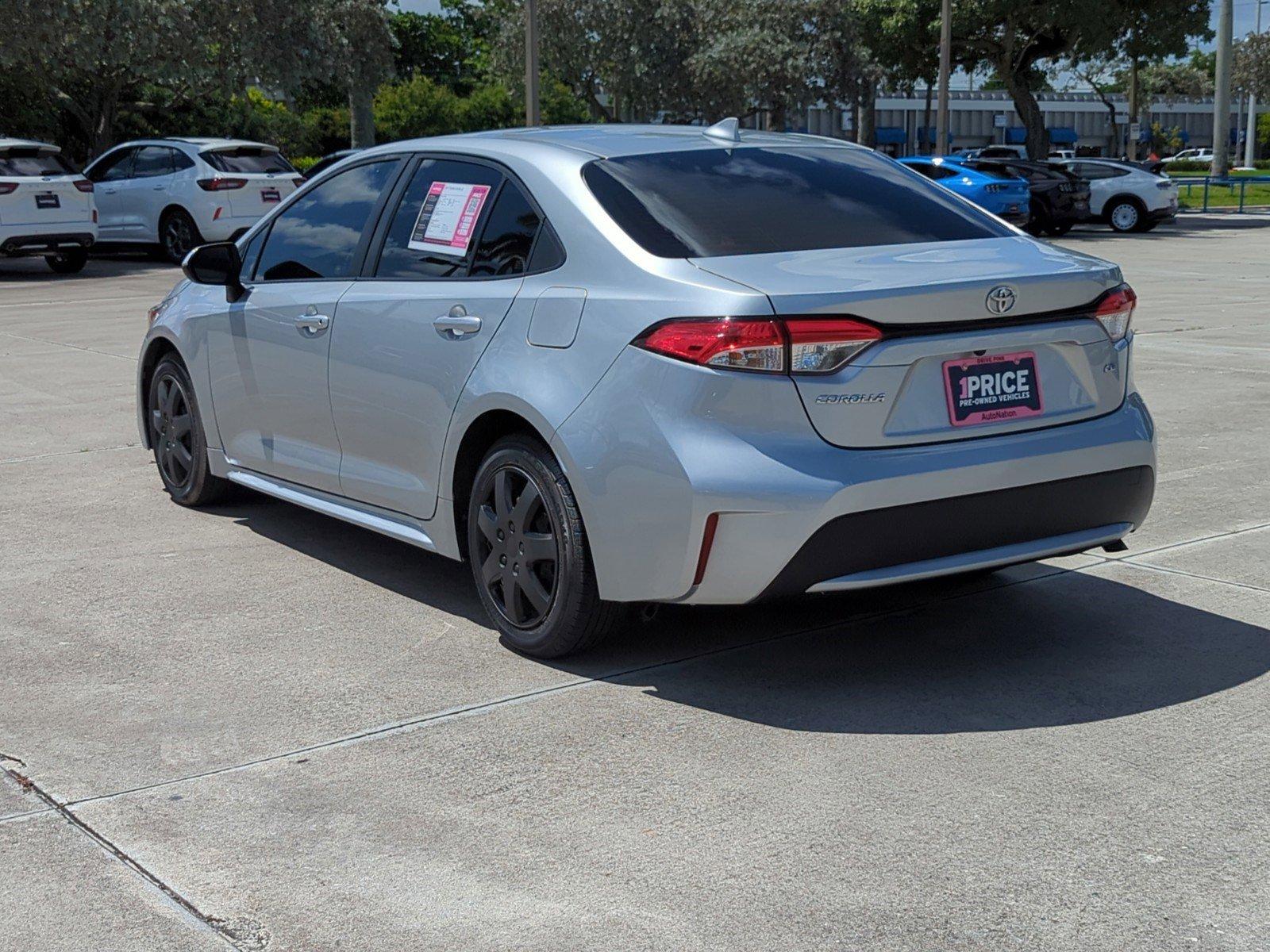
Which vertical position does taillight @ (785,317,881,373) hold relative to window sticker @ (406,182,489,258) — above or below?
below

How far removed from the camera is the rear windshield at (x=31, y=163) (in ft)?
70.3

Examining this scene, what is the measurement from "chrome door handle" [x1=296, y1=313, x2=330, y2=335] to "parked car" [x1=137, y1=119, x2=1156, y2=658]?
21 millimetres

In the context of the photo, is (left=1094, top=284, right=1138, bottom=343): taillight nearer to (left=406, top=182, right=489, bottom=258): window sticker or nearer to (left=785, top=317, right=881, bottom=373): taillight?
(left=785, top=317, right=881, bottom=373): taillight

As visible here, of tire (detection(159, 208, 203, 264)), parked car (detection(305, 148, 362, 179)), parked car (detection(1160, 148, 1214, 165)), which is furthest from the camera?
parked car (detection(1160, 148, 1214, 165))

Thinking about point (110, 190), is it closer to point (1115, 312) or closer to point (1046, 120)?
point (1115, 312)

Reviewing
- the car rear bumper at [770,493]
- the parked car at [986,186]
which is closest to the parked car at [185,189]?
the parked car at [986,186]

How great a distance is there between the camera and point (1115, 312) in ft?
15.8

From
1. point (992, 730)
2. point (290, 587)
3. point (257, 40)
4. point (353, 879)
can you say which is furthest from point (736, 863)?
point (257, 40)

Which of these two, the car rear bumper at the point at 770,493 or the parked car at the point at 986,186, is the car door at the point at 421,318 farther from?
the parked car at the point at 986,186

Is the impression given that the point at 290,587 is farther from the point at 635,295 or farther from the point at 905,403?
the point at 905,403

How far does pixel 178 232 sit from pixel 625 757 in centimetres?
2094

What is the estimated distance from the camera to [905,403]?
14.3 ft

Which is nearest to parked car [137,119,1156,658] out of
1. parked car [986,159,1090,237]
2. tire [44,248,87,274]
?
tire [44,248,87,274]

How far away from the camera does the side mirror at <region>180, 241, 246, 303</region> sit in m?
6.28
